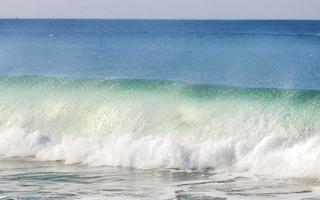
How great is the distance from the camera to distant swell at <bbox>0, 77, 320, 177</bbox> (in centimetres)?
2084

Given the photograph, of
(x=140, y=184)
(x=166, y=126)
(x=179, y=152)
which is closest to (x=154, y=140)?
(x=166, y=126)

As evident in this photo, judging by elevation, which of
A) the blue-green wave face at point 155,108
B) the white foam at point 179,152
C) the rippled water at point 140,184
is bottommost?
the rippled water at point 140,184

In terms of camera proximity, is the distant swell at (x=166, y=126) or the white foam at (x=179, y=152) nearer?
the white foam at (x=179, y=152)

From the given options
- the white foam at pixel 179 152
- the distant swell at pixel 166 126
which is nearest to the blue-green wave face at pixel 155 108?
the distant swell at pixel 166 126

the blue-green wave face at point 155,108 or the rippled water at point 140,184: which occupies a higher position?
the blue-green wave face at point 155,108

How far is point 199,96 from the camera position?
25.9m

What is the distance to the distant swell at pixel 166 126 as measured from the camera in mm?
20844

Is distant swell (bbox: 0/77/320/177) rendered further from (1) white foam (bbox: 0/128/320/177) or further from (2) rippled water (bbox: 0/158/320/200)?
(2) rippled water (bbox: 0/158/320/200)

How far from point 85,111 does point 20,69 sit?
65.0ft

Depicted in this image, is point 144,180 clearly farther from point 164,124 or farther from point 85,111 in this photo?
point 85,111

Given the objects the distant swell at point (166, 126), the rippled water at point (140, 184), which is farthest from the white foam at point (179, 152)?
the rippled water at point (140, 184)

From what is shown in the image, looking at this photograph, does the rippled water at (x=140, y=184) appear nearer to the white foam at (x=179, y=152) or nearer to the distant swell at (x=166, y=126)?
the white foam at (x=179, y=152)

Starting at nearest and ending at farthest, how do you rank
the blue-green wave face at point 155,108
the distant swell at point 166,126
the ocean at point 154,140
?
the ocean at point 154,140, the distant swell at point 166,126, the blue-green wave face at point 155,108

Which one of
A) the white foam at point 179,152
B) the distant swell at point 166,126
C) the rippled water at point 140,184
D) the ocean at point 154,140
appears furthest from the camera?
the distant swell at point 166,126
